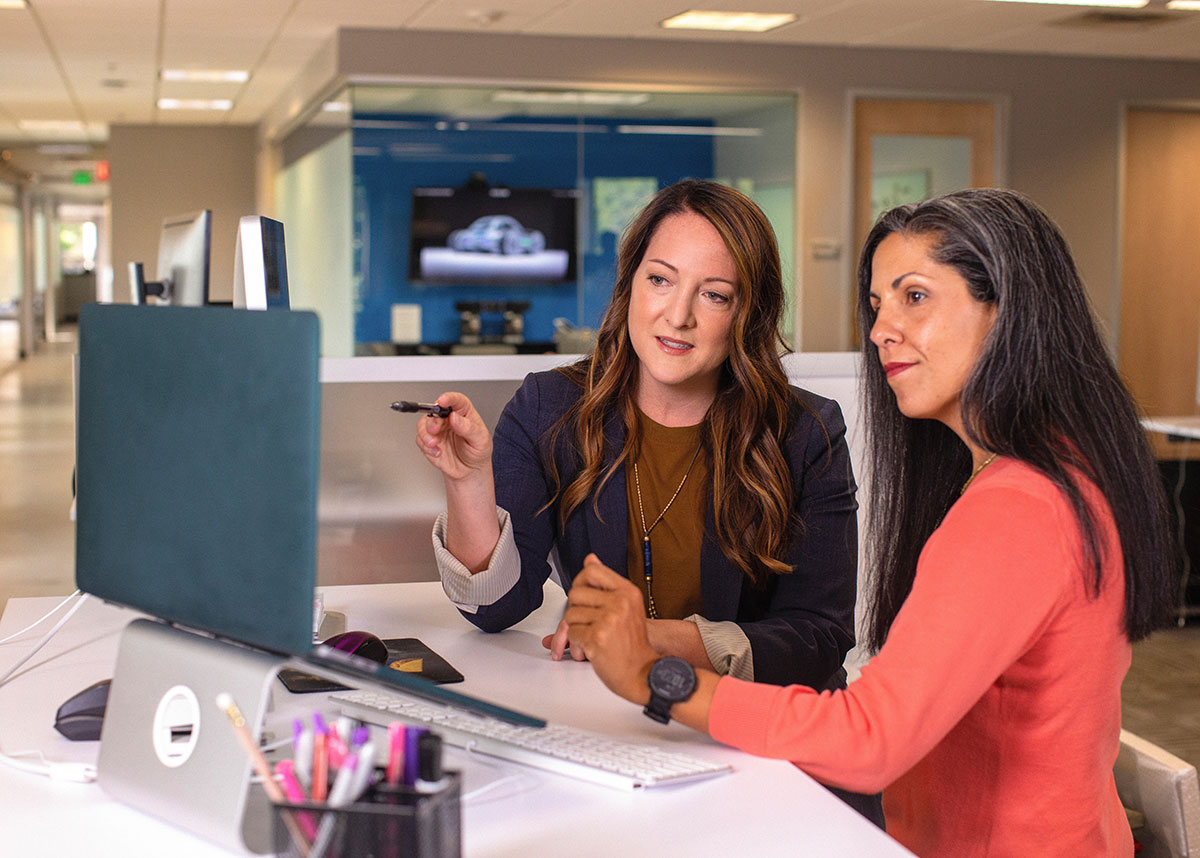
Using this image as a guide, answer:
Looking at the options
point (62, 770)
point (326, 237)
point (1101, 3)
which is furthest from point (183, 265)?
point (326, 237)

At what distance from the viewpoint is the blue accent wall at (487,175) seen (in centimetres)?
753

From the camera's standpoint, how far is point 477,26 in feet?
23.1

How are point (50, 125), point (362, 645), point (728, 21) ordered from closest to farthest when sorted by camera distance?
point (362, 645) → point (728, 21) → point (50, 125)

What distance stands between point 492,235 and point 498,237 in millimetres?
48

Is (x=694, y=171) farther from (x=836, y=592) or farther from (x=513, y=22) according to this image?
(x=836, y=592)

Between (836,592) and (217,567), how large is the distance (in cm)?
102

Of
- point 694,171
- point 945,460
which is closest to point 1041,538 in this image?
point 945,460

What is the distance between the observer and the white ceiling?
21.2ft

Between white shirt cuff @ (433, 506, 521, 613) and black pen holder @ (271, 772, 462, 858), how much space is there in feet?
2.76

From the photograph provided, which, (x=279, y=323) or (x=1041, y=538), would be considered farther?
(x=1041, y=538)

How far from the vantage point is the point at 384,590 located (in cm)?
206

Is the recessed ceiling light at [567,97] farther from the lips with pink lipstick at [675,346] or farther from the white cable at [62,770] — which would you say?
the white cable at [62,770]

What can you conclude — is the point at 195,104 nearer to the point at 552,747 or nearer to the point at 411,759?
the point at 552,747

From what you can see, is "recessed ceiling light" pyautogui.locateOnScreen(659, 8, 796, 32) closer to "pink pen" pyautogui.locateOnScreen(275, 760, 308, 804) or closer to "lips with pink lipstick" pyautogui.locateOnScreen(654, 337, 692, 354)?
"lips with pink lipstick" pyautogui.locateOnScreen(654, 337, 692, 354)
